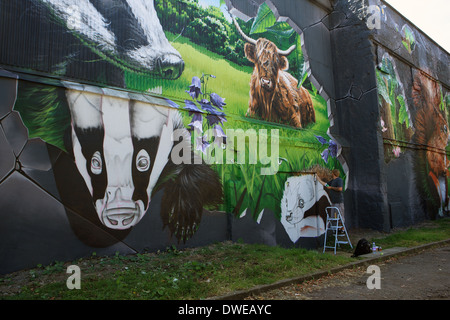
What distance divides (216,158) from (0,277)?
456 centimetres

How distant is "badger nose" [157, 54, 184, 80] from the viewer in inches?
281

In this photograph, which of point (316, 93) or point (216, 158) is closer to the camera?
point (216, 158)

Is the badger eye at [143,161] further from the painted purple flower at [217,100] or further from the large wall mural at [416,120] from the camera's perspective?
the large wall mural at [416,120]

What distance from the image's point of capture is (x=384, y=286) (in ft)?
18.0

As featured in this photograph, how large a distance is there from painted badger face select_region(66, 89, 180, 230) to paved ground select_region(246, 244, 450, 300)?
2.85m

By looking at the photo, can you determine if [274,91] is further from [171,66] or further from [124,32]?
[124,32]

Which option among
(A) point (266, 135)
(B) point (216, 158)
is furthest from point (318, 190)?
(B) point (216, 158)

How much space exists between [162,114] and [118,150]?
4.03 feet

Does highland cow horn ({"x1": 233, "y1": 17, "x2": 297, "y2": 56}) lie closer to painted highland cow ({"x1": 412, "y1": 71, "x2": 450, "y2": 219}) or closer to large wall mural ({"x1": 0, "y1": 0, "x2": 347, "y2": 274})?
large wall mural ({"x1": 0, "y1": 0, "x2": 347, "y2": 274})

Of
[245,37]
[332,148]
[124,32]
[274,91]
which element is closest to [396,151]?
[332,148]

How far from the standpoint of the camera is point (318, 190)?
1046 centimetres

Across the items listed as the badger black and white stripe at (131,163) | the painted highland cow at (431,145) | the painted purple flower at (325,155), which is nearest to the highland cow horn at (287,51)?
the painted purple flower at (325,155)

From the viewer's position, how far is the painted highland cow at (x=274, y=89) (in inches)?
368

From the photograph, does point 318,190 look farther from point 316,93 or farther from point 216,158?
point 216,158
